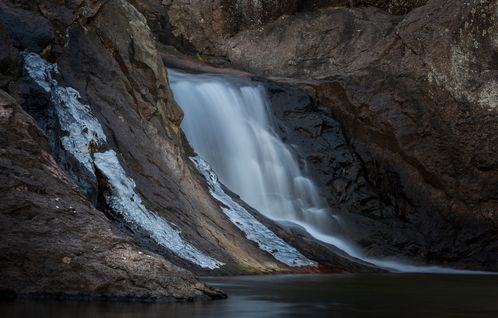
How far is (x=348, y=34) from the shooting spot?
69.6 ft

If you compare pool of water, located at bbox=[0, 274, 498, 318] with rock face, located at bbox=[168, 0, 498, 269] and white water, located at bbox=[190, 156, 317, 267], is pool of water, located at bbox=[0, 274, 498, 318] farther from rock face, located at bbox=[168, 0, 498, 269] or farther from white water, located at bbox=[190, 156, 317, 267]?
rock face, located at bbox=[168, 0, 498, 269]

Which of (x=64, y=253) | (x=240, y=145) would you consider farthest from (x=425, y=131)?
(x=64, y=253)

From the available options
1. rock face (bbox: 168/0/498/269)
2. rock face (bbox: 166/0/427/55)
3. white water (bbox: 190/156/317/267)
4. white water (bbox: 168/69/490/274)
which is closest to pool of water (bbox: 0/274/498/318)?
white water (bbox: 190/156/317/267)

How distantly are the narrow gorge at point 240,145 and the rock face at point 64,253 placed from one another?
0.01 metres

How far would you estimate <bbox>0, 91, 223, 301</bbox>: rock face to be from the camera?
563cm

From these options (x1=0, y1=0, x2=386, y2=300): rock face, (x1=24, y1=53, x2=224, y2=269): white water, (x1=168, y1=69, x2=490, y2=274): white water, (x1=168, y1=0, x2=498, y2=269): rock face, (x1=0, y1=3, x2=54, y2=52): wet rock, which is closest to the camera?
(x1=0, y1=0, x2=386, y2=300): rock face

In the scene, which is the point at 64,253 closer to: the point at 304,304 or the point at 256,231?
the point at 304,304

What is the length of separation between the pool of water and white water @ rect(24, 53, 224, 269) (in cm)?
100

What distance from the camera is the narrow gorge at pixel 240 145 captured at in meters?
6.18

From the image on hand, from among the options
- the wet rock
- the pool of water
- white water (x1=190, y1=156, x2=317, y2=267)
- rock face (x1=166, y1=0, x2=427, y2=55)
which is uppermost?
rock face (x1=166, y1=0, x2=427, y2=55)

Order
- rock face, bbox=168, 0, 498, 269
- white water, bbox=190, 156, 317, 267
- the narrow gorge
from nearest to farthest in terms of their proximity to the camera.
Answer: the narrow gorge, white water, bbox=190, 156, 317, 267, rock face, bbox=168, 0, 498, 269

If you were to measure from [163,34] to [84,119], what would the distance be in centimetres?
1305

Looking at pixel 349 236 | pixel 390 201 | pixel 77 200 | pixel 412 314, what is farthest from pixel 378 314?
pixel 390 201

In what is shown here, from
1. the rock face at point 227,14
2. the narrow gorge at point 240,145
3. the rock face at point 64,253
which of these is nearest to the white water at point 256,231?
the narrow gorge at point 240,145
